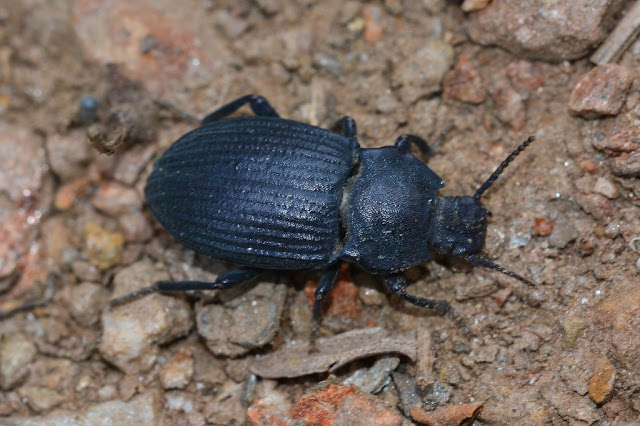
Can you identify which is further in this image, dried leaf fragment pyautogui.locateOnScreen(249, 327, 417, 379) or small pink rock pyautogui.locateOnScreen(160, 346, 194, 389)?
small pink rock pyautogui.locateOnScreen(160, 346, 194, 389)

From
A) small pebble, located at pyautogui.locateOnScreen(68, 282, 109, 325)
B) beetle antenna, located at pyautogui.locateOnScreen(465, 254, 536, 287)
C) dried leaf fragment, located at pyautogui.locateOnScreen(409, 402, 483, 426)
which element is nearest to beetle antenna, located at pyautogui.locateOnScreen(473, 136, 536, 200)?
beetle antenna, located at pyautogui.locateOnScreen(465, 254, 536, 287)

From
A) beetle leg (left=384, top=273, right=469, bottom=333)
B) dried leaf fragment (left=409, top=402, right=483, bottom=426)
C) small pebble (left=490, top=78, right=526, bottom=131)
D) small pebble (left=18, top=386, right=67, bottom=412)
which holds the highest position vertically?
small pebble (left=490, top=78, right=526, bottom=131)

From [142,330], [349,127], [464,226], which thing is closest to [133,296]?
[142,330]

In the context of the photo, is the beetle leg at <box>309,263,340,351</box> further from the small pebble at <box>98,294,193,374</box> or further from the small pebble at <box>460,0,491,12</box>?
the small pebble at <box>460,0,491,12</box>

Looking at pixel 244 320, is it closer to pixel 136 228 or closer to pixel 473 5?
pixel 136 228

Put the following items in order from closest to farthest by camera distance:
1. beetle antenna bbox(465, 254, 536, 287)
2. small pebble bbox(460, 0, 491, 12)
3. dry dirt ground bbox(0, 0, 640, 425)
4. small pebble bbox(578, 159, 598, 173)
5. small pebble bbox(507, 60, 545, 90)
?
dry dirt ground bbox(0, 0, 640, 425), beetle antenna bbox(465, 254, 536, 287), small pebble bbox(578, 159, 598, 173), small pebble bbox(507, 60, 545, 90), small pebble bbox(460, 0, 491, 12)

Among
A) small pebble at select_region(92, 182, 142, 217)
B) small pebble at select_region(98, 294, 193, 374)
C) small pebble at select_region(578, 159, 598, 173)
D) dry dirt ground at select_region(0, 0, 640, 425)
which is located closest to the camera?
dry dirt ground at select_region(0, 0, 640, 425)
